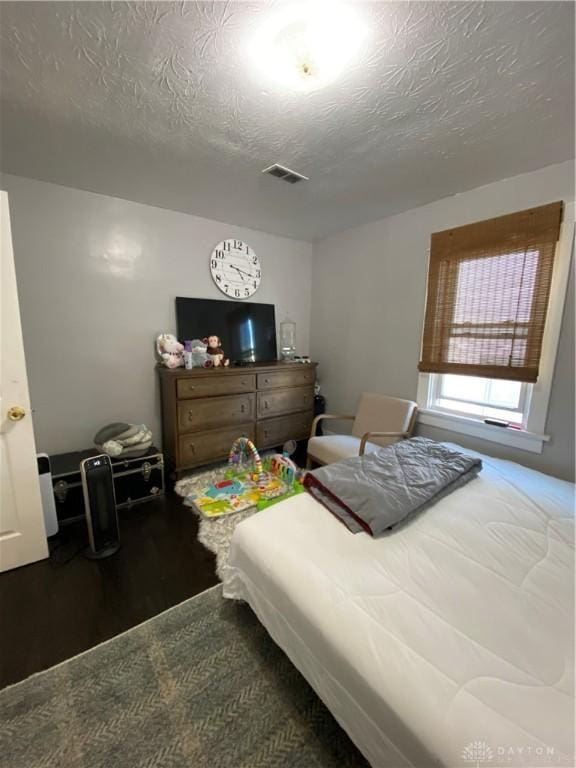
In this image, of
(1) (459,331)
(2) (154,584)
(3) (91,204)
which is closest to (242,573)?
(2) (154,584)

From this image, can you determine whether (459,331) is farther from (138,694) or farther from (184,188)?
(138,694)

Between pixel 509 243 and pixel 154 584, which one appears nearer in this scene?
pixel 154 584

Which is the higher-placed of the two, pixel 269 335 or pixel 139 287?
pixel 139 287

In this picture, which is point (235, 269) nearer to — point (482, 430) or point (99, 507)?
point (99, 507)

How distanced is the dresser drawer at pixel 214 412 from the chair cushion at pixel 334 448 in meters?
0.70

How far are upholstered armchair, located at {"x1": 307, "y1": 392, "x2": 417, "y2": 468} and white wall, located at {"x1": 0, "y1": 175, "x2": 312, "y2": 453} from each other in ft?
5.34

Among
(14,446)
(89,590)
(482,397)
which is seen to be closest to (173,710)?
(89,590)

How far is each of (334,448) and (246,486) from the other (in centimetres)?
83

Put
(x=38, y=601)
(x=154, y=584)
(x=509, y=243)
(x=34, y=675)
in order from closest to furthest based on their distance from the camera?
(x=34, y=675) < (x=38, y=601) < (x=154, y=584) < (x=509, y=243)

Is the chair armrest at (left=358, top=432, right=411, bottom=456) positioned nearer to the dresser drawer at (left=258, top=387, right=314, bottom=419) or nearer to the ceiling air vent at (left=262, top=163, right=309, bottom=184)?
the dresser drawer at (left=258, top=387, right=314, bottom=419)

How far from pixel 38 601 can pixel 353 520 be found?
1688 mm

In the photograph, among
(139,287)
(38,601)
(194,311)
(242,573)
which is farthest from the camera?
(194,311)

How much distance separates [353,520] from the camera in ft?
4.65

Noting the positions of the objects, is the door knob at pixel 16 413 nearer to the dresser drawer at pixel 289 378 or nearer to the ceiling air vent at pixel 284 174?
the dresser drawer at pixel 289 378
